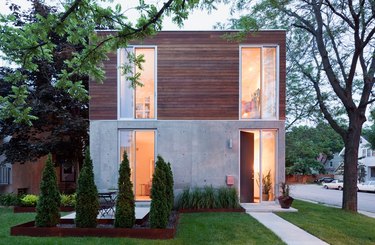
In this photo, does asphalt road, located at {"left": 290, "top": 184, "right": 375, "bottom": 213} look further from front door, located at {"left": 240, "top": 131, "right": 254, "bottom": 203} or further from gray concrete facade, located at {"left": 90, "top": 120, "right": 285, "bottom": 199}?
gray concrete facade, located at {"left": 90, "top": 120, "right": 285, "bottom": 199}

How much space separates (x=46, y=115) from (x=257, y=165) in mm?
8765

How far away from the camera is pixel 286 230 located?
8016 mm

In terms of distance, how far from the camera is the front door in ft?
39.1

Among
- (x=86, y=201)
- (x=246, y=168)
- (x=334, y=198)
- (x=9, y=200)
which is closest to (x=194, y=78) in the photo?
(x=246, y=168)

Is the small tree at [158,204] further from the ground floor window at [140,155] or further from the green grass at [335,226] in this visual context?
the ground floor window at [140,155]

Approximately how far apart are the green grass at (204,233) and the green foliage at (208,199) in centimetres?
101

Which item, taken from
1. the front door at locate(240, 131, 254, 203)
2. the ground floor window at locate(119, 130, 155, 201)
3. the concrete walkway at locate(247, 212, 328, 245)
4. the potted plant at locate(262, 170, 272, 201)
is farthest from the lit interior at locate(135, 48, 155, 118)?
the concrete walkway at locate(247, 212, 328, 245)

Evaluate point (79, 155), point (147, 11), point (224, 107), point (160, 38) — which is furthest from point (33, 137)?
point (147, 11)

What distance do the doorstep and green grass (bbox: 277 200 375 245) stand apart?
0.51 metres

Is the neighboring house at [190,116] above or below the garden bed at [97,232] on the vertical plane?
above

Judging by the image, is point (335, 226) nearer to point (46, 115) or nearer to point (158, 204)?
point (158, 204)

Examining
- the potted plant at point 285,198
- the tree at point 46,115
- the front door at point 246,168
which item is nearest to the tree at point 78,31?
the front door at point 246,168

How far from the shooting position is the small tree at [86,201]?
24.1ft

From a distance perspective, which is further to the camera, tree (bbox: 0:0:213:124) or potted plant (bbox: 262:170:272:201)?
potted plant (bbox: 262:170:272:201)
